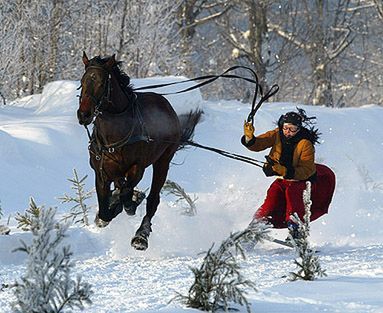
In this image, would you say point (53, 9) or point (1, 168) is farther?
point (53, 9)

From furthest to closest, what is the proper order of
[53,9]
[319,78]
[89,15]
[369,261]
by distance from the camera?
1. [319,78]
2. [89,15]
3. [53,9]
4. [369,261]

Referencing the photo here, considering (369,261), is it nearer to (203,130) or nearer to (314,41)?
(203,130)

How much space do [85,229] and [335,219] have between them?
2897 millimetres

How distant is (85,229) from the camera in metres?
8.73

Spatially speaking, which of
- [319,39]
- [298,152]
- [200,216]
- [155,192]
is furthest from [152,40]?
[298,152]

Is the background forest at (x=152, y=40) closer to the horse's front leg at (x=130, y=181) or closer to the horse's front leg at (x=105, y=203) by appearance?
the horse's front leg at (x=105, y=203)

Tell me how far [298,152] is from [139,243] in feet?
5.37

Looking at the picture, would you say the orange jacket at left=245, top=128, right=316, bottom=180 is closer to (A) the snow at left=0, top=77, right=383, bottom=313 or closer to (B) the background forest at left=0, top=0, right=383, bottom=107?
(A) the snow at left=0, top=77, right=383, bottom=313

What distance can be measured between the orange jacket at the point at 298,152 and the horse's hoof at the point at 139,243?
137 centimetres

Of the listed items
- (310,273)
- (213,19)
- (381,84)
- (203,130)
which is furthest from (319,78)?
(310,273)

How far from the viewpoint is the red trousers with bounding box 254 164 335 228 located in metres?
8.45

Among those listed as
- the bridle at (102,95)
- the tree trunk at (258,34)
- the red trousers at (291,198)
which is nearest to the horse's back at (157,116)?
the bridle at (102,95)

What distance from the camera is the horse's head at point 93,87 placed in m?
7.22

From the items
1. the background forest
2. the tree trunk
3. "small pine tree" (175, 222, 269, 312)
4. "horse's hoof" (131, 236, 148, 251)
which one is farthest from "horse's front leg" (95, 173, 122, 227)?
the tree trunk
